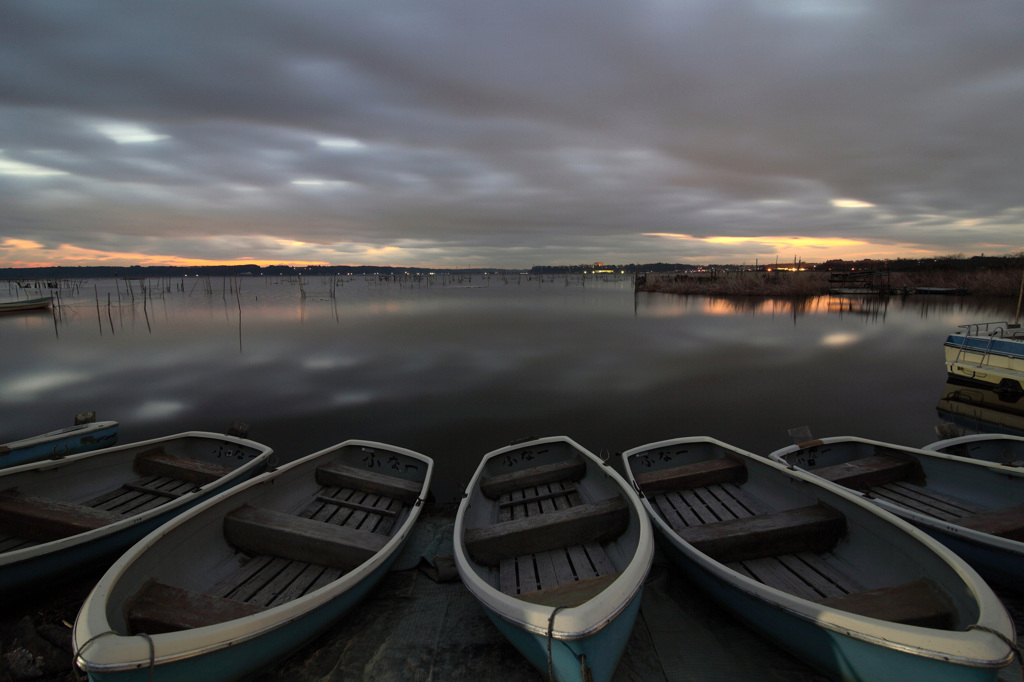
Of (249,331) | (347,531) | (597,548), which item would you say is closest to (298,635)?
(347,531)

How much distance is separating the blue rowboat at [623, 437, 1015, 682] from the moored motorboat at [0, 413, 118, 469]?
10835 mm

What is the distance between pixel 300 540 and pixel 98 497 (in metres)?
4.26

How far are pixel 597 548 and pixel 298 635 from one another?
3.17 meters

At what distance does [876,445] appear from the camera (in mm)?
7191

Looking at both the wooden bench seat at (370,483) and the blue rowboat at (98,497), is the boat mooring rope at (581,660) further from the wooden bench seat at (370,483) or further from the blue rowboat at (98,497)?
the blue rowboat at (98,497)

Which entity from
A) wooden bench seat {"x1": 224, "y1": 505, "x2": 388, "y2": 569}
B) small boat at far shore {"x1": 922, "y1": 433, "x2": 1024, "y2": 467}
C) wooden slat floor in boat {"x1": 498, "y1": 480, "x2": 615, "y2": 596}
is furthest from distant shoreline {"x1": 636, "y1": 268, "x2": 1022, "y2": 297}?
wooden bench seat {"x1": 224, "y1": 505, "x2": 388, "y2": 569}

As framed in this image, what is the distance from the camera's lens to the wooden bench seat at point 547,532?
4773 mm

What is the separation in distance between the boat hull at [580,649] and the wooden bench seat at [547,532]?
1.19 metres

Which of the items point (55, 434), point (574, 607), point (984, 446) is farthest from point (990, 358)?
point (55, 434)

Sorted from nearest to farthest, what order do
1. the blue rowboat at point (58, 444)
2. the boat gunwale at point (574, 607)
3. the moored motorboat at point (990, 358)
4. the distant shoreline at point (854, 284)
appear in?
1. the boat gunwale at point (574, 607)
2. the blue rowboat at point (58, 444)
3. the moored motorboat at point (990, 358)
4. the distant shoreline at point (854, 284)

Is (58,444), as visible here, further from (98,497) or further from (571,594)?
(571,594)

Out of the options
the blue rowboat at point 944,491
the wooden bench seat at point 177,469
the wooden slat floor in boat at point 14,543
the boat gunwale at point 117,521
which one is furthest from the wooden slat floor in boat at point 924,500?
the wooden slat floor in boat at point 14,543

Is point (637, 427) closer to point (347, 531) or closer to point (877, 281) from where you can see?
point (347, 531)

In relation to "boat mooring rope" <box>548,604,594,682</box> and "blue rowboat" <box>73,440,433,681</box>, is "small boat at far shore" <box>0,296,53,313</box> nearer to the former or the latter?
"blue rowboat" <box>73,440,433,681</box>
